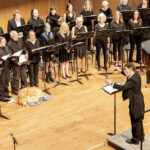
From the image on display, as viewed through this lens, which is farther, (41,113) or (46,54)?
(46,54)

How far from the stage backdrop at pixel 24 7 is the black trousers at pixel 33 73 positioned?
384cm

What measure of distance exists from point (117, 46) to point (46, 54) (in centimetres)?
210

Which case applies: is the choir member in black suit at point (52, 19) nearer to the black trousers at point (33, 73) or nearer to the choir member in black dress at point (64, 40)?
the choir member in black dress at point (64, 40)

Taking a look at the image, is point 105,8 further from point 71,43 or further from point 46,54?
point 46,54

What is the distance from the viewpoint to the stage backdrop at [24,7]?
11.4 meters

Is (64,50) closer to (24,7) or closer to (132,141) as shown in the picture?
(132,141)

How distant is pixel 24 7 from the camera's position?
11930 millimetres

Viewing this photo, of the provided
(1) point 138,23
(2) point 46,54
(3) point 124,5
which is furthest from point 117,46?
(2) point 46,54

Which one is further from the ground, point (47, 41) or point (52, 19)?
point (52, 19)

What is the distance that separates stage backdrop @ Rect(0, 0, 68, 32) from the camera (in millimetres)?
11414

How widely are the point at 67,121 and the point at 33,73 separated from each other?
77.4 inches

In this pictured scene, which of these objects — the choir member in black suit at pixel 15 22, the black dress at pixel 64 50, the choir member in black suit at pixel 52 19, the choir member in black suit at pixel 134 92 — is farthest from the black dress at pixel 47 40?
the choir member in black suit at pixel 134 92

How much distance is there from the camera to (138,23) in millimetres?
9016

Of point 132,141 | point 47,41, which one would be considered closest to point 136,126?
point 132,141
